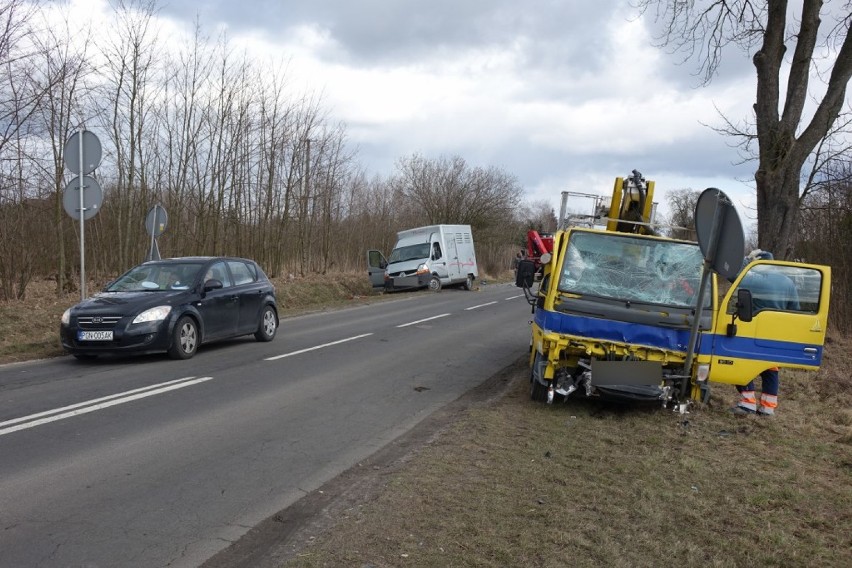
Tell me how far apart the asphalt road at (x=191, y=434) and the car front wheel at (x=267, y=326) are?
0.37m

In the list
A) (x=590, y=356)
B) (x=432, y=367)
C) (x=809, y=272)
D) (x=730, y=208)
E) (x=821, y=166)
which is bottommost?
(x=432, y=367)

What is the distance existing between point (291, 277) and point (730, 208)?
22.7m

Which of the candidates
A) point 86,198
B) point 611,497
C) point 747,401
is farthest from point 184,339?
point 747,401

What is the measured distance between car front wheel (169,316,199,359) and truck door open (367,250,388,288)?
19366 millimetres

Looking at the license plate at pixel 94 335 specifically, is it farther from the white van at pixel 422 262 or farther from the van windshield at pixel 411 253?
the van windshield at pixel 411 253

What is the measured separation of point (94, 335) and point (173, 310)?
1151 millimetres

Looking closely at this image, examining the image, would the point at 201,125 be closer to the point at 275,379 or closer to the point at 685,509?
the point at 275,379

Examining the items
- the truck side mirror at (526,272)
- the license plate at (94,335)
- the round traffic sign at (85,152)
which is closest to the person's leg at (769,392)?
the truck side mirror at (526,272)

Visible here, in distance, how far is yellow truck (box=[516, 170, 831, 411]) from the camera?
7.23 metres

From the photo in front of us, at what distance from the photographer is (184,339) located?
10844 mm

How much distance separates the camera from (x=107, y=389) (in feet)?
27.8

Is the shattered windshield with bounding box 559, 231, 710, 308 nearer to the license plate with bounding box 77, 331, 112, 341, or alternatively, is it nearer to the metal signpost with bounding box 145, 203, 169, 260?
the license plate with bounding box 77, 331, 112, 341

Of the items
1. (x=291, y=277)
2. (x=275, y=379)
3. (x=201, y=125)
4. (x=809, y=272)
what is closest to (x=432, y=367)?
(x=275, y=379)

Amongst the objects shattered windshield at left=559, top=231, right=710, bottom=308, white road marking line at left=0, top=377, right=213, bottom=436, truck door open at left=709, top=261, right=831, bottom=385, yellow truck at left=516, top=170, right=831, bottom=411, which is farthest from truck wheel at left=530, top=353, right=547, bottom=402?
white road marking line at left=0, top=377, right=213, bottom=436
